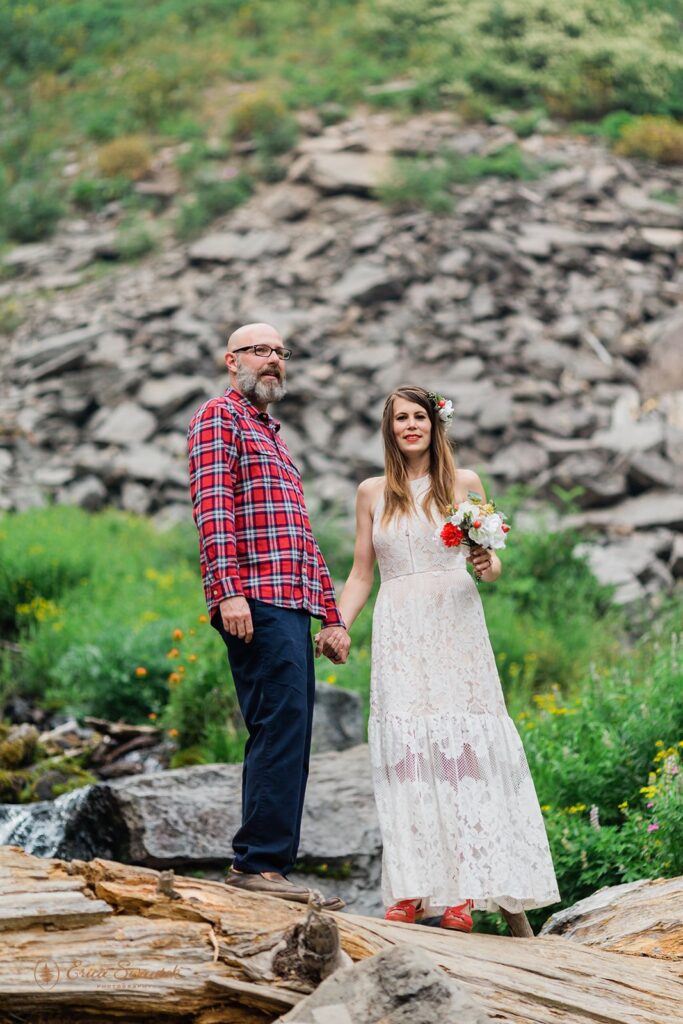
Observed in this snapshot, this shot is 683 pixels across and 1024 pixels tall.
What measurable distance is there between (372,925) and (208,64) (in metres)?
27.2

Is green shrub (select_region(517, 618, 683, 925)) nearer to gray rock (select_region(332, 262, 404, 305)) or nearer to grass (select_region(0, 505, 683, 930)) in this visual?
grass (select_region(0, 505, 683, 930))

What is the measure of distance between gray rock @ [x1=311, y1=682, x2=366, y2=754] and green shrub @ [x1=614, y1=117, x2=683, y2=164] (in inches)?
746

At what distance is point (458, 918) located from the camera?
4195 millimetres

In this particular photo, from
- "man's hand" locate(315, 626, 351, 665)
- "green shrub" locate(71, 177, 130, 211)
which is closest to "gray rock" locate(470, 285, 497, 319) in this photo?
"green shrub" locate(71, 177, 130, 211)

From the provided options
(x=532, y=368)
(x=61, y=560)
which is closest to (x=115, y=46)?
(x=532, y=368)

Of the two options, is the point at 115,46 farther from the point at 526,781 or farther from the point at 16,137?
the point at 526,781

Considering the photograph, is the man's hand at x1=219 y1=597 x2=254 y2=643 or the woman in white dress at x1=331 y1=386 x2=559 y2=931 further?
the woman in white dress at x1=331 y1=386 x2=559 y2=931

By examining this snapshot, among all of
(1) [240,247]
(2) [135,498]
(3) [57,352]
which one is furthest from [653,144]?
(2) [135,498]

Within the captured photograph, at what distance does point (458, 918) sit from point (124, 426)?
13.5m

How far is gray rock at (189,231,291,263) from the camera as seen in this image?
20.6 metres

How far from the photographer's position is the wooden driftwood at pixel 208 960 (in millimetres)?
3311

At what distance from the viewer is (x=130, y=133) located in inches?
1026

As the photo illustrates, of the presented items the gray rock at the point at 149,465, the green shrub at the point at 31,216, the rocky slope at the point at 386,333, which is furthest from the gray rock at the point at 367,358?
the green shrub at the point at 31,216

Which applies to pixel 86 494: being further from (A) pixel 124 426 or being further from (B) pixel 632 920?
(B) pixel 632 920
